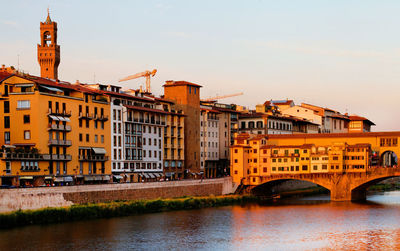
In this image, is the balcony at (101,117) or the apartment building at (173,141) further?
the apartment building at (173,141)

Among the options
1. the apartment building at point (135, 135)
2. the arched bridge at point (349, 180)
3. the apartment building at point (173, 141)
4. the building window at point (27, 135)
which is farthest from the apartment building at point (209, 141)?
the building window at point (27, 135)

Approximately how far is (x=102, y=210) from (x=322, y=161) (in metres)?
40.4

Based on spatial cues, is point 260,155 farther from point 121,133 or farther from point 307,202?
point 121,133

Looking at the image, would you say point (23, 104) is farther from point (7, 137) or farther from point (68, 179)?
point (68, 179)

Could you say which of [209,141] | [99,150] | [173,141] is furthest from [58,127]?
[209,141]

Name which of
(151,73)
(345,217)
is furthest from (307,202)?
(151,73)

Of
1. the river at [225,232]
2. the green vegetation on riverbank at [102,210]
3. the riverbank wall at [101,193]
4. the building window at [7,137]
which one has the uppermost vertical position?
the building window at [7,137]

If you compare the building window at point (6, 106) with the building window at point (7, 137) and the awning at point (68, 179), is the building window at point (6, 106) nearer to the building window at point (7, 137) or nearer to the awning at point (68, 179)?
the building window at point (7, 137)

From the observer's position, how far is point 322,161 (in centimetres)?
9894

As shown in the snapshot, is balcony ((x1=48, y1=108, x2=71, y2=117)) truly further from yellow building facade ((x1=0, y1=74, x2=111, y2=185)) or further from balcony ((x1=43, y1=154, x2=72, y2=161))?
balcony ((x1=43, y1=154, x2=72, y2=161))

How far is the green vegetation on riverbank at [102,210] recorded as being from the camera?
62219 mm

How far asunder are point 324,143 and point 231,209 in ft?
86.4

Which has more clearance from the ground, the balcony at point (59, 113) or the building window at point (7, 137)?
the balcony at point (59, 113)

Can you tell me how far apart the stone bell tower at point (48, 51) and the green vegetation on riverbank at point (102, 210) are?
44.1 meters
